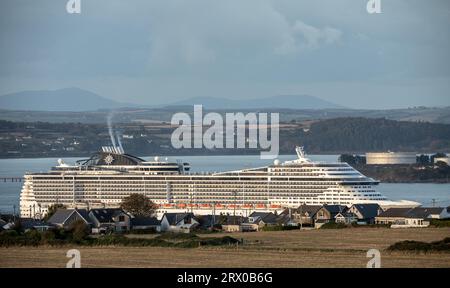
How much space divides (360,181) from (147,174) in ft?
31.2

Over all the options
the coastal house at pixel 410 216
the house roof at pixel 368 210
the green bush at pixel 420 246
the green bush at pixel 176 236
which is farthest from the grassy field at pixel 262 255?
the house roof at pixel 368 210

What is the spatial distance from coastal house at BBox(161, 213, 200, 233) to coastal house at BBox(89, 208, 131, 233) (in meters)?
1.10

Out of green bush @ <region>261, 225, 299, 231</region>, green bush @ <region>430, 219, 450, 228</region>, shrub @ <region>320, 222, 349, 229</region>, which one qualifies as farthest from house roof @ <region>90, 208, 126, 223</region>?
green bush @ <region>430, 219, 450, 228</region>

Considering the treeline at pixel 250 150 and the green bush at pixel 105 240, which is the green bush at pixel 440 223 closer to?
the green bush at pixel 105 240

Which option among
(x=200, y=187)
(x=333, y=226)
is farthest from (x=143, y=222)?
(x=200, y=187)

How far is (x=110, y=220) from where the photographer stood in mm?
43281

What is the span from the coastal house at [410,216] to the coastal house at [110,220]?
7758 mm

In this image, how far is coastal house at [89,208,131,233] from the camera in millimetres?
42312

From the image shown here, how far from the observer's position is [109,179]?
65.3 meters

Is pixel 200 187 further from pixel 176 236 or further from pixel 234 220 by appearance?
pixel 176 236

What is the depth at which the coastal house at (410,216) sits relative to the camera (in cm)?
4399

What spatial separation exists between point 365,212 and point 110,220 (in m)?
9.38
